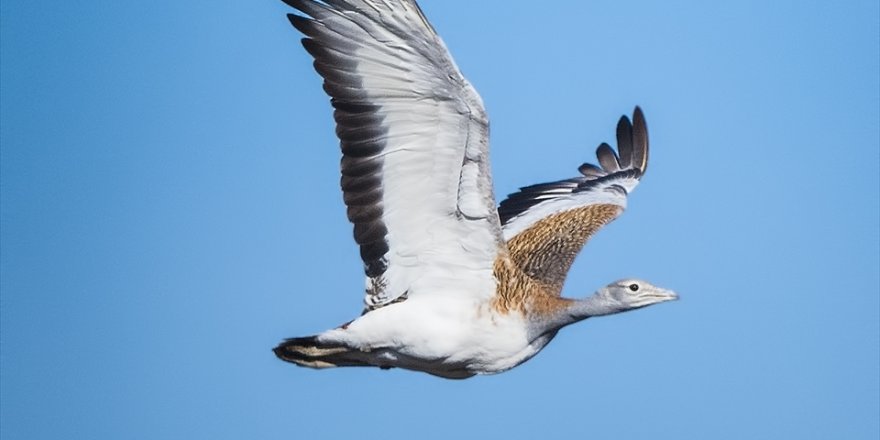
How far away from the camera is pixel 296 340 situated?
42.5 ft

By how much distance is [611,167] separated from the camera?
18062mm

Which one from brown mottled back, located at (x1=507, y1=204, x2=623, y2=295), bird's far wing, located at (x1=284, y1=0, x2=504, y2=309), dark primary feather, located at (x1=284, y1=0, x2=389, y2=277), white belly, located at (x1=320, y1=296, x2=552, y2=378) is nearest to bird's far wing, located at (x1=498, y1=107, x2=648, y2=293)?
brown mottled back, located at (x1=507, y1=204, x2=623, y2=295)

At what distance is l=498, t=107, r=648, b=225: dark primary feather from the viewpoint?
17297 millimetres

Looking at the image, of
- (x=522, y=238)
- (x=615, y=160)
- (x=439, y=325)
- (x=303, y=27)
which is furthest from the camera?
(x=615, y=160)

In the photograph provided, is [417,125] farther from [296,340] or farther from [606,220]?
[606,220]

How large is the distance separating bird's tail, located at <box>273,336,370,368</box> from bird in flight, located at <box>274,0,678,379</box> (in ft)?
0.04

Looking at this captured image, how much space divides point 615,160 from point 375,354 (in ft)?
20.7

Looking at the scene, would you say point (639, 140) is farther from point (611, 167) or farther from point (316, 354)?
point (316, 354)

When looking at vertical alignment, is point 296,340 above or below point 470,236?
below

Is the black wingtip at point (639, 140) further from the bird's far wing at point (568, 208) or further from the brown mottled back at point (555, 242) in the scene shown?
the brown mottled back at point (555, 242)

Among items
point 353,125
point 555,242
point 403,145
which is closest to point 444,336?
point 403,145

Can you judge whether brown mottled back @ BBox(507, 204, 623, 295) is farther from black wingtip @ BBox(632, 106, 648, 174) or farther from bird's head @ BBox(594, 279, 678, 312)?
black wingtip @ BBox(632, 106, 648, 174)

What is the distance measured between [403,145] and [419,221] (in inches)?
32.3

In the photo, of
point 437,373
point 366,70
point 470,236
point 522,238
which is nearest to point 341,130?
point 366,70
